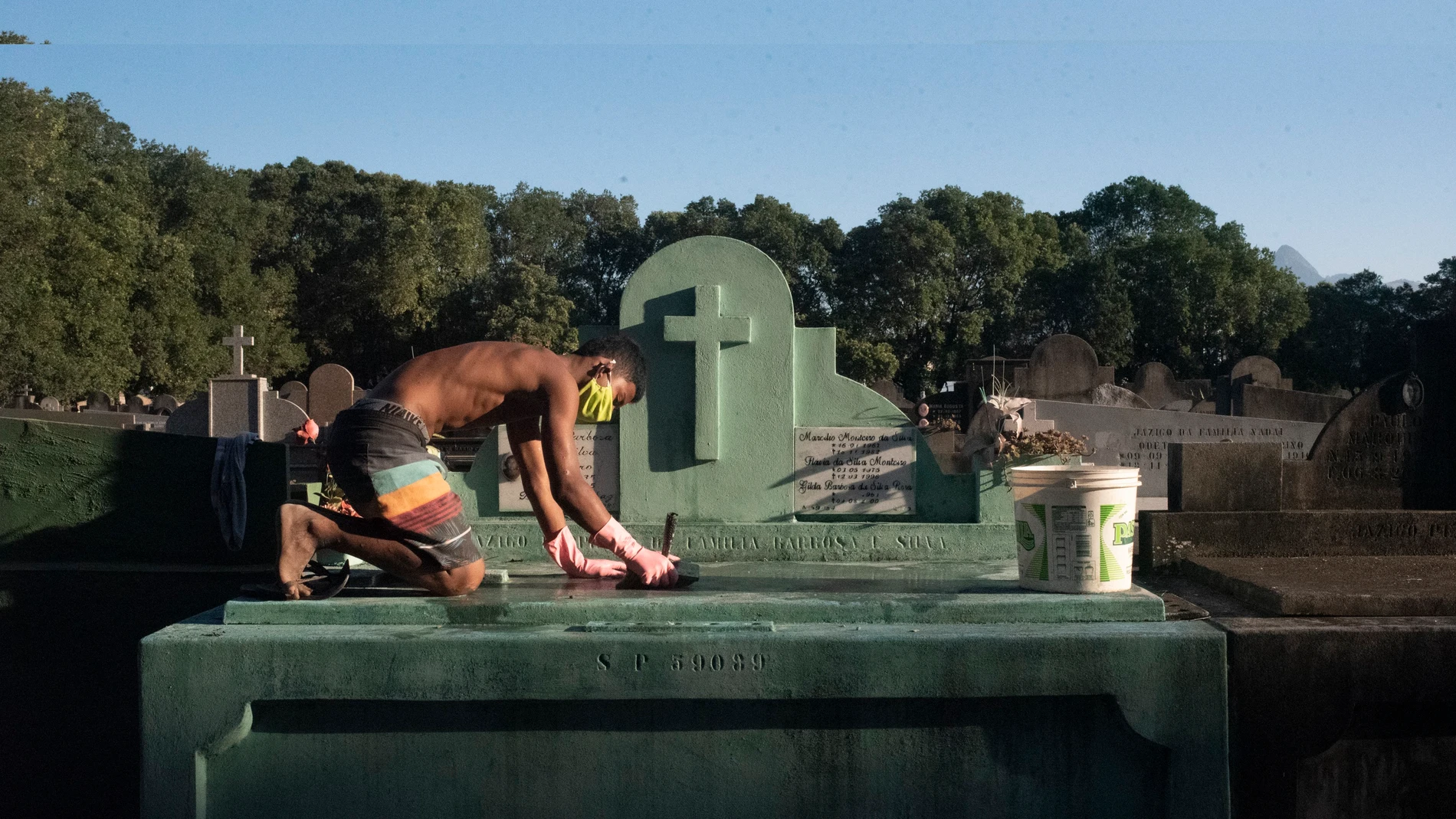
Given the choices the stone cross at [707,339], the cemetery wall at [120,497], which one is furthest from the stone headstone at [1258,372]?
the cemetery wall at [120,497]

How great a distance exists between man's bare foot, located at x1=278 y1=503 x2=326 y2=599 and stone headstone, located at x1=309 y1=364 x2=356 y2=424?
658 inches

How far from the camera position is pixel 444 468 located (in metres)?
4.90

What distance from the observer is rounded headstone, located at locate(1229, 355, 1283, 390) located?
2320 cm

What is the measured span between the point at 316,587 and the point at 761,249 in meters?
31.7

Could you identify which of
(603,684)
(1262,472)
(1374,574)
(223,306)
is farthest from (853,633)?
(223,306)

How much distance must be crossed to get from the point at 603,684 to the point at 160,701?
4.87ft

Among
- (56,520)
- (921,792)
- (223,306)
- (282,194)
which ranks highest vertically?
(282,194)

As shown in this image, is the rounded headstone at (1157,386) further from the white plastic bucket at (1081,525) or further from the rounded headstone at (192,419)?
the white plastic bucket at (1081,525)

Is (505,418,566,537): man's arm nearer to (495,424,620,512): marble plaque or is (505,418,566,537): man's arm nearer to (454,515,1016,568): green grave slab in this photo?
(454,515,1016,568): green grave slab

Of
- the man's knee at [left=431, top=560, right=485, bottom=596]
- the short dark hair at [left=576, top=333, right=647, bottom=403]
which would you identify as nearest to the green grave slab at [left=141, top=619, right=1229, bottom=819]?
the man's knee at [left=431, top=560, right=485, bottom=596]

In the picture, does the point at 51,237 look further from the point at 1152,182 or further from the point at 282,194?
the point at 1152,182

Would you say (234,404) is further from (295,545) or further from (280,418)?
(295,545)

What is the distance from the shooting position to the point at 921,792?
13.0 ft

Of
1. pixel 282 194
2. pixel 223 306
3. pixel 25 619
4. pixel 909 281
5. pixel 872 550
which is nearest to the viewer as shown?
pixel 25 619
